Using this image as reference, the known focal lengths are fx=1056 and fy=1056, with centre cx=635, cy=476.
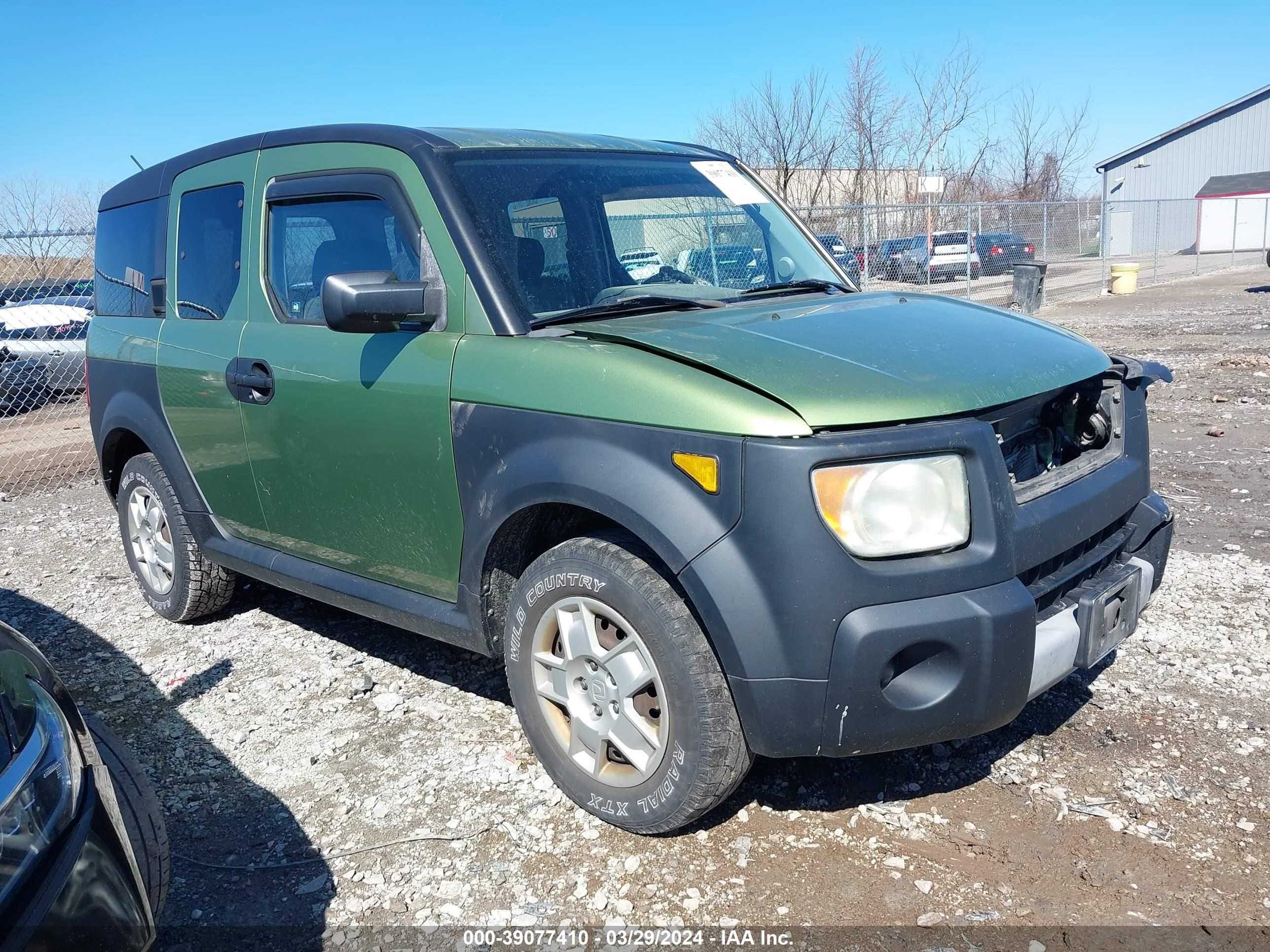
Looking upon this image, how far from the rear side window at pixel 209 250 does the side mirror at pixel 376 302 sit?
1.16 metres

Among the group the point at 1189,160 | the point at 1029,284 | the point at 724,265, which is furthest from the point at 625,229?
the point at 1189,160

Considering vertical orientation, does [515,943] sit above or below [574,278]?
below

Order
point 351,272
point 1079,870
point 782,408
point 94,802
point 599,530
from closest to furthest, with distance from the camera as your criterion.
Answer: point 94,802 < point 782,408 < point 1079,870 < point 599,530 < point 351,272

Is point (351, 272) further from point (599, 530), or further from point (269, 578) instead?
point (269, 578)

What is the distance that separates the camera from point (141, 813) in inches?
130

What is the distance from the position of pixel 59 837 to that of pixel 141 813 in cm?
146

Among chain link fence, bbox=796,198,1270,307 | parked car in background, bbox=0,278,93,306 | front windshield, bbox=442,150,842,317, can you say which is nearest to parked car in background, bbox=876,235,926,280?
chain link fence, bbox=796,198,1270,307

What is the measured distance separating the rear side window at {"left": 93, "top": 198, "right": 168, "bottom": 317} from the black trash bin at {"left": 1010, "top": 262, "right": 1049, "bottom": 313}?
1500 cm

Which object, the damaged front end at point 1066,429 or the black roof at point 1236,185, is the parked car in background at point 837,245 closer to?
the damaged front end at point 1066,429

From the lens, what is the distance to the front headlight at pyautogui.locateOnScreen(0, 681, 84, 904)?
6.07ft

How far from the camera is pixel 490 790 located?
A: 131 inches

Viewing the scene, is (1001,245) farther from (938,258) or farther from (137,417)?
(137,417)

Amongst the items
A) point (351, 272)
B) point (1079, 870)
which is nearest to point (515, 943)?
point (1079, 870)

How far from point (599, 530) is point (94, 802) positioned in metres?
1.39
